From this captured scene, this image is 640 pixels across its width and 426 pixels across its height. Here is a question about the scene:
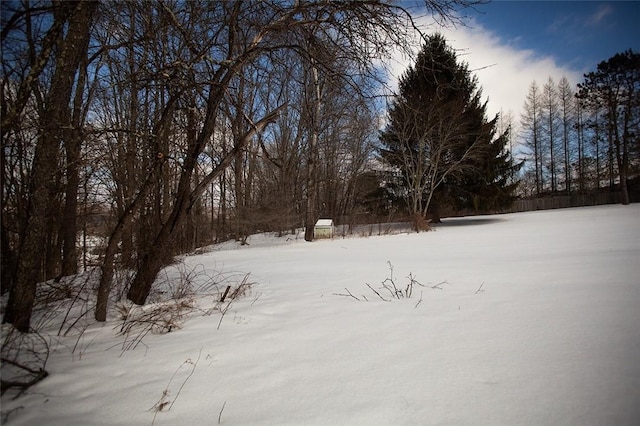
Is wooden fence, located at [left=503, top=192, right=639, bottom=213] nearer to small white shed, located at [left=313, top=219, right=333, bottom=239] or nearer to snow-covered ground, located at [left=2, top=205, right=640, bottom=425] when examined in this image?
small white shed, located at [left=313, top=219, right=333, bottom=239]

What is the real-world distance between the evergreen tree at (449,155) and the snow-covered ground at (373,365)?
11.9m

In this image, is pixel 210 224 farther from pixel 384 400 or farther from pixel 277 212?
pixel 384 400

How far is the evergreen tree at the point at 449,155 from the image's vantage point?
13945mm

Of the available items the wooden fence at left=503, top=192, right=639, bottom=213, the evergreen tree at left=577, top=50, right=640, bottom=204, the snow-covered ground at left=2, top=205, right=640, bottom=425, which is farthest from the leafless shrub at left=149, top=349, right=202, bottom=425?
the wooden fence at left=503, top=192, right=639, bottom=213

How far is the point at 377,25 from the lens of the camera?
2.93 m

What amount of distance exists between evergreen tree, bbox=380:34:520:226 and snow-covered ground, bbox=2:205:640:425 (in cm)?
1194

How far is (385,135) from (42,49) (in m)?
15.5

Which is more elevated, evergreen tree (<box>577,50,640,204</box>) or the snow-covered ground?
evergreen tree (<box>577,50,640,204</box>)

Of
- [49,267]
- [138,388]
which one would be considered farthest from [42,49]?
[49,267]

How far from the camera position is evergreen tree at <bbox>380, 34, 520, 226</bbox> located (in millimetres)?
13945

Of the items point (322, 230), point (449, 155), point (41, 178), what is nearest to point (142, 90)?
point (41, 178)

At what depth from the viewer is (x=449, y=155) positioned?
16531 millimetres

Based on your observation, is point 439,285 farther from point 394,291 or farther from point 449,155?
point 449,155

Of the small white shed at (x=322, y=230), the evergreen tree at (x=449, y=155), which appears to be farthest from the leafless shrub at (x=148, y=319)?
the evergreen tree at (x=449, y=155)
